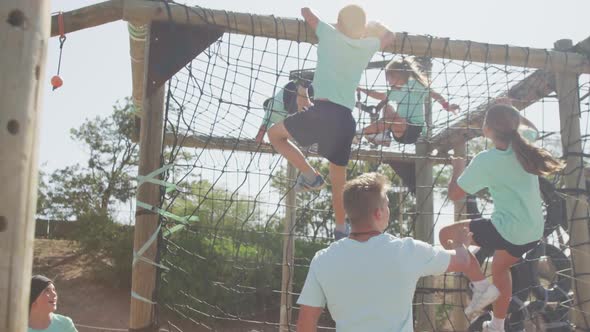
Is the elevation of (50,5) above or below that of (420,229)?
above

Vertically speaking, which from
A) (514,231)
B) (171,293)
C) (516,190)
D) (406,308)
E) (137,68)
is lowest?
(171,293)

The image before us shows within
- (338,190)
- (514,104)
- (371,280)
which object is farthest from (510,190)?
(514,104)

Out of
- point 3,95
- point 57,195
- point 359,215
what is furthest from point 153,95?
point 57,195

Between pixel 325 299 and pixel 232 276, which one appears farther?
pixel 232 276

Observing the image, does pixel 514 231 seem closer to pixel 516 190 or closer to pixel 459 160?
pixel 516 190

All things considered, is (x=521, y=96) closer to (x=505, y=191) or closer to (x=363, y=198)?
(x=505, y=191)

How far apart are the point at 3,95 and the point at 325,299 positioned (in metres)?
1.25

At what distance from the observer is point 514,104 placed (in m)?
4.55

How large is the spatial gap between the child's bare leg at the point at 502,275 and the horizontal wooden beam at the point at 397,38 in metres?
1.21

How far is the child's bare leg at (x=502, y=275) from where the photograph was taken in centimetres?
317

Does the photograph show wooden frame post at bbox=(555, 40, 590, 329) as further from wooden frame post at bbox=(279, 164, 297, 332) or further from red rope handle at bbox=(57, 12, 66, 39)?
red rope handle at bbox=(57, 12, 66, 39)

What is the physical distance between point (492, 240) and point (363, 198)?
1.20m

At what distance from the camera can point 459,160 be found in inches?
127

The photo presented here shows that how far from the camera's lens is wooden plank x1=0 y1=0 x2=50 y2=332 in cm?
149
